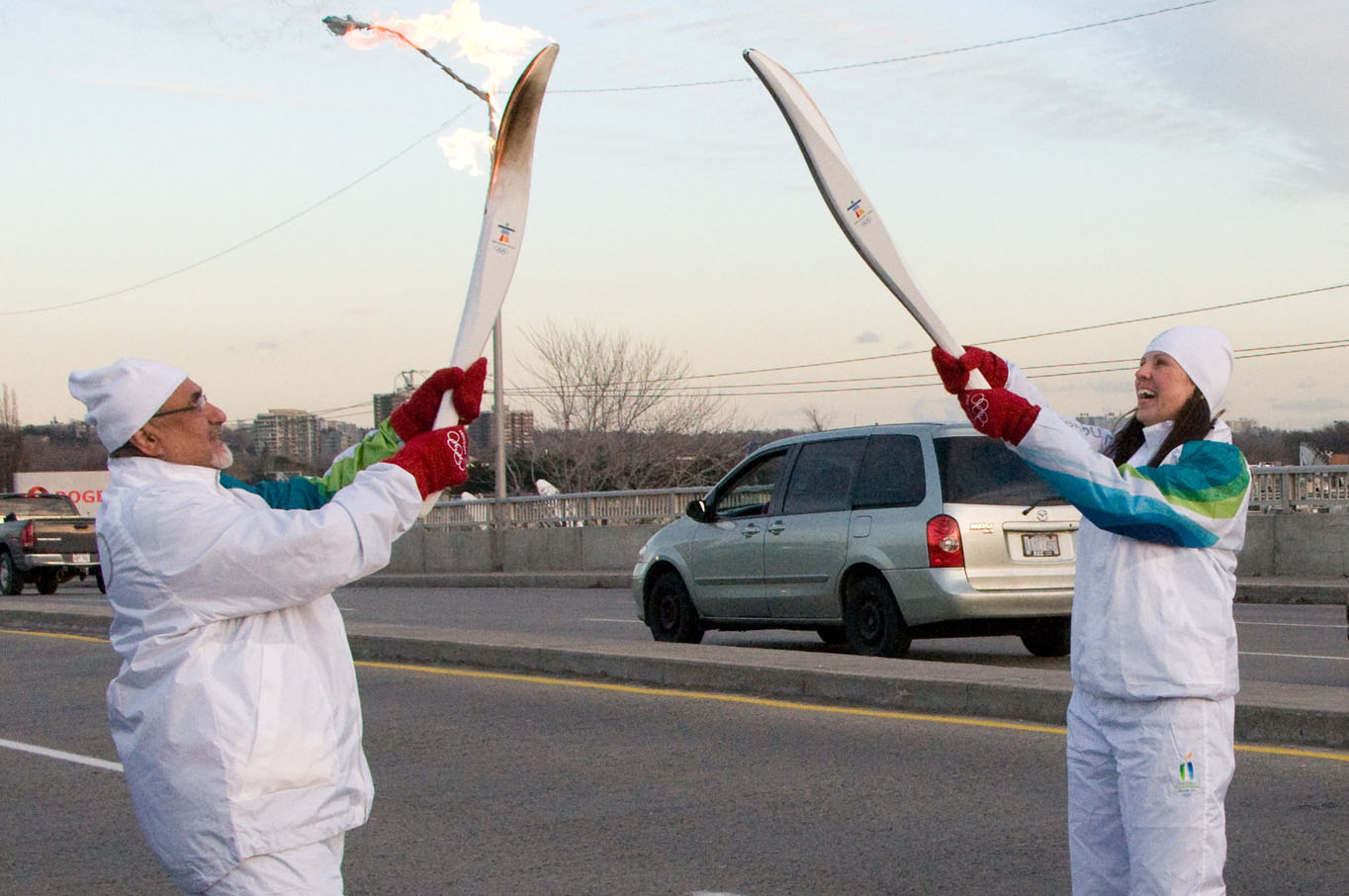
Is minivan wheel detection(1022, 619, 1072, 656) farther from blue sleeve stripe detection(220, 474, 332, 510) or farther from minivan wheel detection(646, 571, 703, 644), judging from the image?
blue sleeve stripe detection(220, 474, 332, 510)

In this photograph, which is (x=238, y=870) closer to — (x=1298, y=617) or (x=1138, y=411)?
(x=1138, y=411)

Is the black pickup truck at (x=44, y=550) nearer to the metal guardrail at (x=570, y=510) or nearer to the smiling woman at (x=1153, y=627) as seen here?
the metal guardrail at (x=570, y=510)

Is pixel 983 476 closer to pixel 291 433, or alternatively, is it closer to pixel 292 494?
pixel 292 494

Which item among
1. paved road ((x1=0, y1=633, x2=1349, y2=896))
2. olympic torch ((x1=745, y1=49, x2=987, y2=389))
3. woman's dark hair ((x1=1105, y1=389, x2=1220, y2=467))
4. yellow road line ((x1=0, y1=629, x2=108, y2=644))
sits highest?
olympic torch ((x1=745, y1=49, x2=987, y2=389))

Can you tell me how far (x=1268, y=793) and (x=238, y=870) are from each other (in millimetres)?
5375

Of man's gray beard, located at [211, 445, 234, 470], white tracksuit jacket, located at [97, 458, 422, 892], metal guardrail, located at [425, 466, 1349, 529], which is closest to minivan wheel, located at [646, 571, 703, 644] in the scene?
metal guardrail, located at [425, 466, 1349, 529]

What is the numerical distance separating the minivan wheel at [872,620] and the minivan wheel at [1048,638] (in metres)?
1.07

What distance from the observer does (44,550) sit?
2783 centimetres

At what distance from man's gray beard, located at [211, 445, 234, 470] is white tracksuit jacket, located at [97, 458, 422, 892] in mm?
109

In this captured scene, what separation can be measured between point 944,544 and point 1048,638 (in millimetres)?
1526

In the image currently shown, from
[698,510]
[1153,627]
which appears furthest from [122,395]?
[698,510]

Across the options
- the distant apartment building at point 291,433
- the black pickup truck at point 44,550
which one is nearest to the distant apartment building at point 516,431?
the distant apartment building at point 291,433

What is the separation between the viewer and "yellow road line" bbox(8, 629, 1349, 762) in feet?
26.7

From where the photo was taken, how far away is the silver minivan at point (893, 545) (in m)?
11.6
